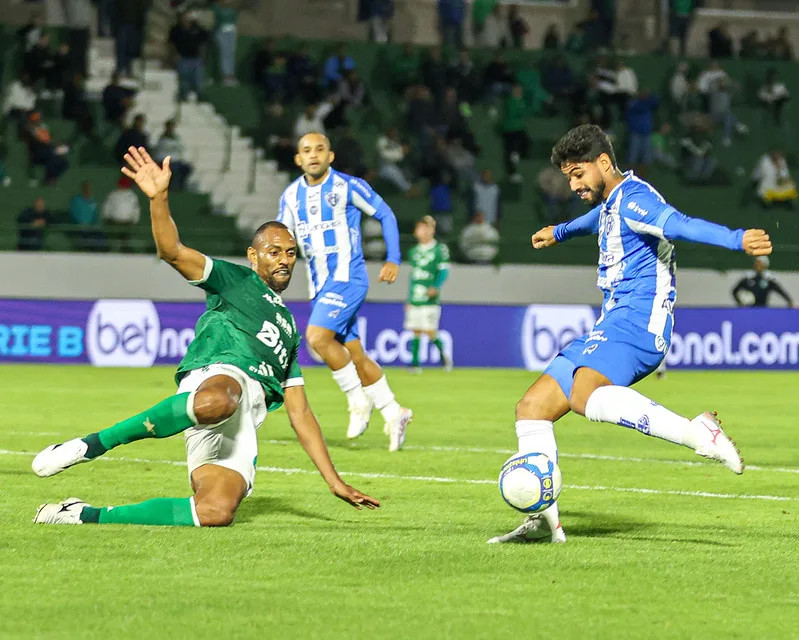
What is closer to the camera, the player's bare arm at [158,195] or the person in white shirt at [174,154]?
the player's bare arm at [158,195]

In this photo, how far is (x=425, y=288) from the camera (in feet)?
67.9

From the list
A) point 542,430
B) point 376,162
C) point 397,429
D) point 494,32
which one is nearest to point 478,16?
point 494,32

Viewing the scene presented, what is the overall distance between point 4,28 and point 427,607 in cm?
2358

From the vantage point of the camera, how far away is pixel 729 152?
30109 millimetres

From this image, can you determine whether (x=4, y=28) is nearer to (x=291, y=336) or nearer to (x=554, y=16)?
(x=554, y=16)

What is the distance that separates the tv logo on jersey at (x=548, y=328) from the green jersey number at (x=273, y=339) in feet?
50.1

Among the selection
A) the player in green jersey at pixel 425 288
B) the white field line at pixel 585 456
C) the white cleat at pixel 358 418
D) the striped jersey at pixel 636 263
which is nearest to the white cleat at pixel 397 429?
the white field line at pixel 585 456

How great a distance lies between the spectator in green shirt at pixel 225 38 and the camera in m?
27.2

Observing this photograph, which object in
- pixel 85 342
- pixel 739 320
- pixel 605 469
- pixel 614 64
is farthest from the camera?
pixel 614 64

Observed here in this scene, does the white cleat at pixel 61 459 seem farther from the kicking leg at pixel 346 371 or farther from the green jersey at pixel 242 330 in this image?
the kicking leg at pixel 346 371

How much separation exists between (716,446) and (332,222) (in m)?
5.76

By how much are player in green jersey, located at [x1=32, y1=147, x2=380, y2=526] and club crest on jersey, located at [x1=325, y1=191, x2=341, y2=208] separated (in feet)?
14.4

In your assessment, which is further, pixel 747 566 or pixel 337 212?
pixel 337 212

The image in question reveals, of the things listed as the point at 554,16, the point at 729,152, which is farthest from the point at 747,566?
the point at 554,16
